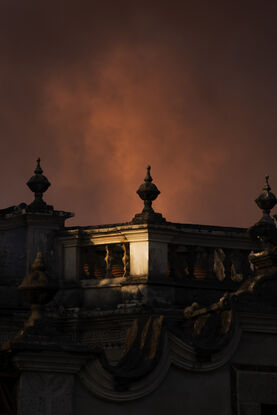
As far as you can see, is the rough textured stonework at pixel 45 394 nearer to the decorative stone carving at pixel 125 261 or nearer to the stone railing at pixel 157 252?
the stone railing at pixel 157 252

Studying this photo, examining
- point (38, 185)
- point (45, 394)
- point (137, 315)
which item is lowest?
point (45, 394)

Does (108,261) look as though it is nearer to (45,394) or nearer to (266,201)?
(266,201)

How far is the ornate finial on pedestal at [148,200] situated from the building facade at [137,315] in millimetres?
25

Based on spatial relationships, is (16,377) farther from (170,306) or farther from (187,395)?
(170,306)

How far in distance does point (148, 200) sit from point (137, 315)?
245cm

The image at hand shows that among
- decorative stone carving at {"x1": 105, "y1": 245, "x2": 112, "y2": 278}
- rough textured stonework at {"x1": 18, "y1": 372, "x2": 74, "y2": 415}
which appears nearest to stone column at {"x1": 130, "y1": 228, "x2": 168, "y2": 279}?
decorative stone carving at {"x1": 105, "y1": 245, "x2": 112, "y2": 278}

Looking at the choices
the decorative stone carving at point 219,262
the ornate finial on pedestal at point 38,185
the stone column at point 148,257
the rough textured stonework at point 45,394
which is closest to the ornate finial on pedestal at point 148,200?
the stone column at point 148,257

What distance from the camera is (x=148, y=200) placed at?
23.7 m

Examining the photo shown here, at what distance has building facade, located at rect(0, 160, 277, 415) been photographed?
16625mm

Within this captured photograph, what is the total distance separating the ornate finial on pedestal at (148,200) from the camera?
23.3 m

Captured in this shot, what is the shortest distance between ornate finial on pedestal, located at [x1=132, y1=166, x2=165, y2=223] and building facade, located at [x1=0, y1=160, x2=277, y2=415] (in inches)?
1.0

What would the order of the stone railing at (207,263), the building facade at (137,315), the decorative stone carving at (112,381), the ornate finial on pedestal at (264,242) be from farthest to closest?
1. the stone railing at (207,263)
2. the ornate finial on pedestal at (264,242)
3. the decorative stone carving at (112,381)
4. the building facade at (137,315)

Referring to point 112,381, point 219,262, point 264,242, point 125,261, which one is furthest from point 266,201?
point 112,381

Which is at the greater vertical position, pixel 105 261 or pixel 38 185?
pixel 38 185
